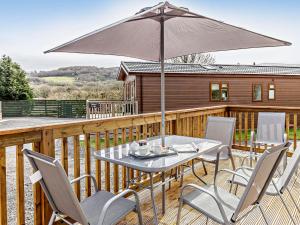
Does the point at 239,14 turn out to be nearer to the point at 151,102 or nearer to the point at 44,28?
the point at 151,102

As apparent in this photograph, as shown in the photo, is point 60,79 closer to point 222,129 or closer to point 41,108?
point 41,108

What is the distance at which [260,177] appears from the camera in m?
1.90

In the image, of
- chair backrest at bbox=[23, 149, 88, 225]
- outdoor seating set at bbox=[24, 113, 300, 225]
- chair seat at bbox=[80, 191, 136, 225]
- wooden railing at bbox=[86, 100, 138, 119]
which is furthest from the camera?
wooden railing at bbox=[86, 100, 138, 119]

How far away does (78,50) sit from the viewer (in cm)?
271

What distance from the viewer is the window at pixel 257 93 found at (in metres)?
14.3

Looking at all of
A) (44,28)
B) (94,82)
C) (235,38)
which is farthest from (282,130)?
(94,82)

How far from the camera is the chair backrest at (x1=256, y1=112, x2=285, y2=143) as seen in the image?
4855 mm

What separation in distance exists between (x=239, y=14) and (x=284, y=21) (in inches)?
185

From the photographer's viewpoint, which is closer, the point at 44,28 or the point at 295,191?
the point at 295,191

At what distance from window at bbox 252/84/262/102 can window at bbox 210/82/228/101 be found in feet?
5.13

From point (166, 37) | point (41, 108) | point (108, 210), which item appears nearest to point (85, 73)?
point (41, 108)

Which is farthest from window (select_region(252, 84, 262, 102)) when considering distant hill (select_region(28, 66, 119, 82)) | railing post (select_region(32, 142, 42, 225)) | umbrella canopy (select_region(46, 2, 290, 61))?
distant hill (select_region(28, 66, 119, 82))

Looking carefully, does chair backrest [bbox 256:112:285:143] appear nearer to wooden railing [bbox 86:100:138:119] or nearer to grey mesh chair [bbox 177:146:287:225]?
grey mesh chair [bbox 177:146:287:225]

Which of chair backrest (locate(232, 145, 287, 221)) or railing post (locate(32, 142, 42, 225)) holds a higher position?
chair backrest (locate(232, 145, 287, 221))
